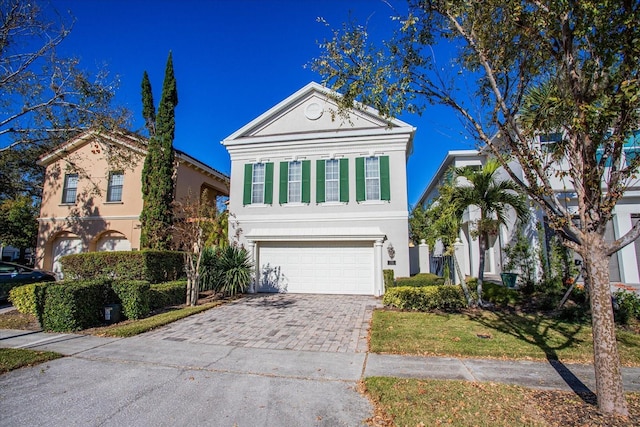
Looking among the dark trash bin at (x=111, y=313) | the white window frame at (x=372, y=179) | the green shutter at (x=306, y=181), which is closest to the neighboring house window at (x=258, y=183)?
the green shutter at (x=306, y=181)

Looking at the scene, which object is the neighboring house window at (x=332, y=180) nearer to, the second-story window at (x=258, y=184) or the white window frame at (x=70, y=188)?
the second-story window at (x=258, y=184)

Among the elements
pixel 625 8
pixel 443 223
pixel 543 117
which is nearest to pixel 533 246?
pixel 443 223

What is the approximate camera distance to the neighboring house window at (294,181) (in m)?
14.5

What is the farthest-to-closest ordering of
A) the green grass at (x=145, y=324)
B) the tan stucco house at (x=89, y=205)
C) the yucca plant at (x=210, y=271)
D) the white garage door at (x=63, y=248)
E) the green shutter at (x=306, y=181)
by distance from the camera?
the white garage door at (x=63, y=248) < the tan stucco house at (x=89, y=205) < the green shutter at (x=306, y=181) < the yucca plant at (x=210, y=271) < the green grass at (x=145, y=324)

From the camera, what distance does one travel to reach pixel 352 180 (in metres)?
14.0

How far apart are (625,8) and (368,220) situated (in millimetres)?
10305

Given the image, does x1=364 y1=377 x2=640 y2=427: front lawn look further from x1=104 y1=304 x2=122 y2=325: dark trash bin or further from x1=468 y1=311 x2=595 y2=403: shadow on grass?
x1=104 y1=304 x2=122 y2=325: dark trash bin

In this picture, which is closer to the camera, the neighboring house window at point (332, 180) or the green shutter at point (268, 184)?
the neighboring house window at point (332, 180)

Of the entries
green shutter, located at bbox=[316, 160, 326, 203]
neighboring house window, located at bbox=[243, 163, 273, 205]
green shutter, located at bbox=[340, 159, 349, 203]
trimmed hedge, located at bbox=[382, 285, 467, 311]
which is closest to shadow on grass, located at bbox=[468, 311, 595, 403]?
trimmed hedge, located at bbox=[382, 285, 467, 311]

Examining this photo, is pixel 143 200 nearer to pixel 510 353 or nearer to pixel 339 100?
pixel 339 100

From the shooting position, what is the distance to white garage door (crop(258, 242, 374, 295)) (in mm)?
13602

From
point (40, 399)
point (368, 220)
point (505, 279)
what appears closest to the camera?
point (40, 399)

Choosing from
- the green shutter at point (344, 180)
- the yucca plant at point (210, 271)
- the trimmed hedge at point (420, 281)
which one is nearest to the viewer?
the trimmed hedge at point (420, 281)

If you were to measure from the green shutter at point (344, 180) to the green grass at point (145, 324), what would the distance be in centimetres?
690
